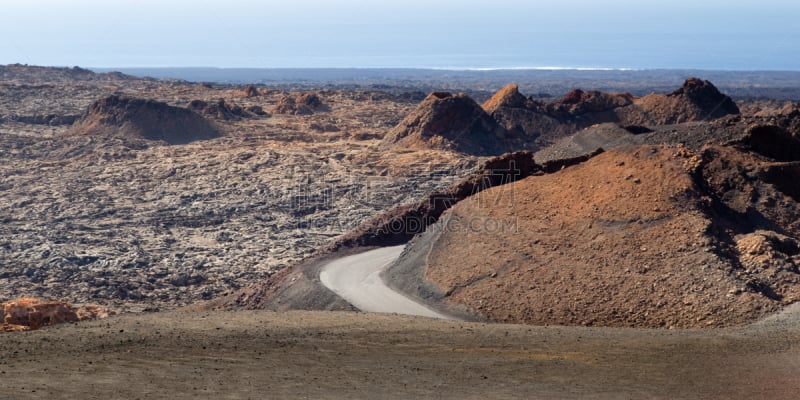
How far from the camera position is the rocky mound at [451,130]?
176 ft

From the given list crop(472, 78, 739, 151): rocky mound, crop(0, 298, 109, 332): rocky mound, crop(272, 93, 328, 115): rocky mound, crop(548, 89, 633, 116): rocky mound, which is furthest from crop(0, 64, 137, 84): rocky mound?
crop(0, 298, 109, 332): rocky mound

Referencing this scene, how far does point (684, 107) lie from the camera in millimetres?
56344

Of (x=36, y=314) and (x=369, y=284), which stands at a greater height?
(x=36, y=314)

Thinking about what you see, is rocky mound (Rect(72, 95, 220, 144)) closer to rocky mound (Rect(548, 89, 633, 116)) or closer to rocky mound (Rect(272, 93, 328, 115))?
rocky mound (Rect(272, 93, 328, 115))

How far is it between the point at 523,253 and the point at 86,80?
99107mm

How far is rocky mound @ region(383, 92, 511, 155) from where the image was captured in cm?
5359

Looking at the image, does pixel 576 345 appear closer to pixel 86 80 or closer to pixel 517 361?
pixel 517 361

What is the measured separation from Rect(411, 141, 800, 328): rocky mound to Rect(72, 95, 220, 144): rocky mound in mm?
38361

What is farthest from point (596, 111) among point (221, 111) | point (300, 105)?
point (221, 111)

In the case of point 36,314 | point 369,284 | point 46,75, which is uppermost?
point 46,75

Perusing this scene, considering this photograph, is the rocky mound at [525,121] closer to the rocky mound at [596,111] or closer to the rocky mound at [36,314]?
the rocky mound at [596,111]

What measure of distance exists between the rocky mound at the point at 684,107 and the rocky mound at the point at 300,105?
26.6 metres

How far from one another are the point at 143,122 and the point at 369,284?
40702mm

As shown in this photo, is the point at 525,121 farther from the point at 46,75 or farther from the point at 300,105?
the point at 46,75
